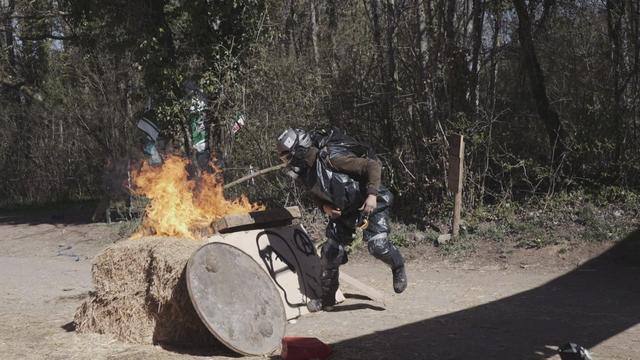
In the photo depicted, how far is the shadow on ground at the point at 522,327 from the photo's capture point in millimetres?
5699

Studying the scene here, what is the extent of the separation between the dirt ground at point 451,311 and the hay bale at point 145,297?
18cm

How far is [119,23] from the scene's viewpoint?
1458 centimetres

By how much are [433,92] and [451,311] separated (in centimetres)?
500

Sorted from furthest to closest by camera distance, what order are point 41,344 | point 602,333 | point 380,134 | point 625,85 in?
point 380,134, point 625,85, point 41,344, point 602,333

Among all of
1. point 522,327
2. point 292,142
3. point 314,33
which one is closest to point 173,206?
point 292,142

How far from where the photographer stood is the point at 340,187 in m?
6.71

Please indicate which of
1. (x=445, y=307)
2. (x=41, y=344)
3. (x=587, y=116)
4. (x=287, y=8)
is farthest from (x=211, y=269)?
(x=287, y=8)

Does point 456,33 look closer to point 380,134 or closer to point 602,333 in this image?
point 380,134

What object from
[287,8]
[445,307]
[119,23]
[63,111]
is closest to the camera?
[445,307]

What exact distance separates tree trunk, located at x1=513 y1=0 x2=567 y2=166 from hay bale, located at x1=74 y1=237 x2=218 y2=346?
7.00 meters

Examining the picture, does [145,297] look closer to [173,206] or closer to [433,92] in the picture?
[173,206]

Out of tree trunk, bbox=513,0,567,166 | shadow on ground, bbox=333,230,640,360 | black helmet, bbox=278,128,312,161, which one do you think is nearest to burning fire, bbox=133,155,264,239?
black helmet, bbox=278,128,312,161

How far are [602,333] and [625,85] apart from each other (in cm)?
614

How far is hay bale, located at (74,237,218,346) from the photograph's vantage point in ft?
20.5
